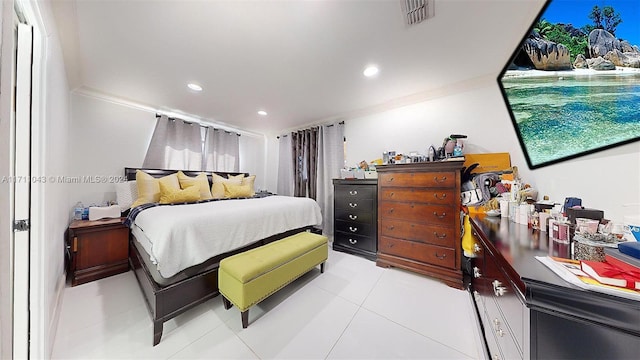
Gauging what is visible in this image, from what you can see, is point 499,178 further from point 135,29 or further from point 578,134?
point 135,29

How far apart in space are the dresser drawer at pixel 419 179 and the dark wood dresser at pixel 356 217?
0.66 ft

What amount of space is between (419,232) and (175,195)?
303 centimetres

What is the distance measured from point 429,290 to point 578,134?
5.45ft

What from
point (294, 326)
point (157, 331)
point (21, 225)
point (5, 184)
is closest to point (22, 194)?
point (21, 225)

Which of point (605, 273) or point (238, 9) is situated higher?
point (238, 9)

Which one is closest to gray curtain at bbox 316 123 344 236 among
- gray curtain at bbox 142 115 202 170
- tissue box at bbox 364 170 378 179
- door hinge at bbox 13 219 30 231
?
tissue box at bbox 364 170 378 179

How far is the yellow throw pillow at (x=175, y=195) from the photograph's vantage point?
2.50m

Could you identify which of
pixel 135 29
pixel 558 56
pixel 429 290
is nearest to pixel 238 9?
pixel 135 29

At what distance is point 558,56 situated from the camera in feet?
4.46

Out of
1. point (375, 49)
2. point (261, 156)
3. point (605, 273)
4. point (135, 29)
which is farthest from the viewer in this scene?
point (261, 156)

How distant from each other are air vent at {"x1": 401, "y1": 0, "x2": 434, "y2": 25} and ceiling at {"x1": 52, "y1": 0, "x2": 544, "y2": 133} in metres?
0.05

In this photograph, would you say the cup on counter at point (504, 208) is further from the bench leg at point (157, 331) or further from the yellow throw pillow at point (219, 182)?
the yellow throw pillow at point (219, 182)

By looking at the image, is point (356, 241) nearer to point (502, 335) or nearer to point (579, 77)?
point (502, 335)

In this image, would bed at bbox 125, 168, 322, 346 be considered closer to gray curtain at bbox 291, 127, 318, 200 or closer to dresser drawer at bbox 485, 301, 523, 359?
gray curtain at bbox 291, 127, 318, 200
